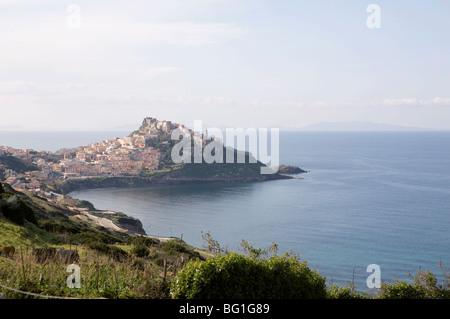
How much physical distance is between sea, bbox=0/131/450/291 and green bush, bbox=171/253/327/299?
50.3 ft

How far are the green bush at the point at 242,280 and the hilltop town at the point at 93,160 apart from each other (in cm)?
5935

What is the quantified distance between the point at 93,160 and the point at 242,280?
101 metres

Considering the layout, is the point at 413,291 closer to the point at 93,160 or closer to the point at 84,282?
the point at 84,282

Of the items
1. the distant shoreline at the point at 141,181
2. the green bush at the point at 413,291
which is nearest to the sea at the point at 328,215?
the distant shoreline at the point at 141,181

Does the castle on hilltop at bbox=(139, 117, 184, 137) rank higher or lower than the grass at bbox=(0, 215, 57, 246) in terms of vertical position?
higher

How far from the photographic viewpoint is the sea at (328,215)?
108 feet

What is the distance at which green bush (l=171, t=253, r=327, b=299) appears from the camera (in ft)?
21.2

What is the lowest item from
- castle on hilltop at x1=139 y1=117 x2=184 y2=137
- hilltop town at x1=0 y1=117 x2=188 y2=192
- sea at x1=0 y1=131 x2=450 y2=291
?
sea at x1=0 y1=131 x2=450 y2=291

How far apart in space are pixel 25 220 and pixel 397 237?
111 feet

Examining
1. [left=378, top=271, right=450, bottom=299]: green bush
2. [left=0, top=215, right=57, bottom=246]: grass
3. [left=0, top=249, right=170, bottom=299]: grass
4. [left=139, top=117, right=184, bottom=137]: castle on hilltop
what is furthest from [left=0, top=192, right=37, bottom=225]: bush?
[left=139, top=117, right=184, bottom=137]: castle on hilltop

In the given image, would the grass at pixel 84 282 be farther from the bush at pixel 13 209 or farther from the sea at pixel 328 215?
the sea at pixel 328 215

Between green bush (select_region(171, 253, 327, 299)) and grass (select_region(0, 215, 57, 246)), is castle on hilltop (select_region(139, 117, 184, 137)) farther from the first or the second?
green bush (select_region(171, 253, 327, 299))
